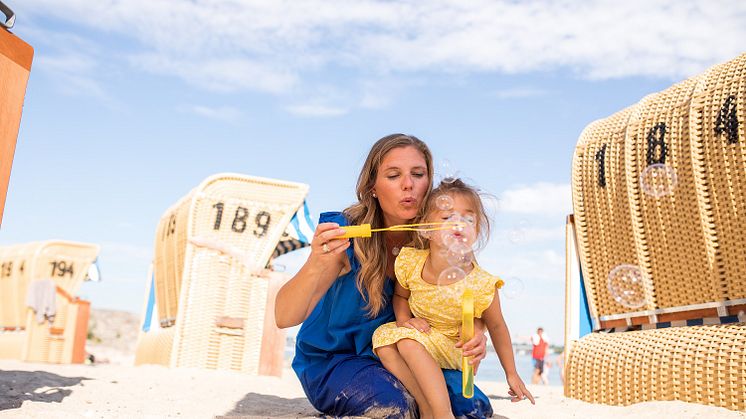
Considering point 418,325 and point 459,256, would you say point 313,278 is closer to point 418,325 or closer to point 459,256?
point 418,325

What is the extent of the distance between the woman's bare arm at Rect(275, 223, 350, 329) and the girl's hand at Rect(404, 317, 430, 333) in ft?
1.07

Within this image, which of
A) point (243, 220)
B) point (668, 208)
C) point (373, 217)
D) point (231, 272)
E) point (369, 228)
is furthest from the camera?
point (243, 220)

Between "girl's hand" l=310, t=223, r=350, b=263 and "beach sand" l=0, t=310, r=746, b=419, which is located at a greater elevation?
"girl's hand" l=310, t=223, r=350, b=263

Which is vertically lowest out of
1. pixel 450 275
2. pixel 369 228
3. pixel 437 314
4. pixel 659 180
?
pixel 437 314

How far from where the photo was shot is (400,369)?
7.46 ft

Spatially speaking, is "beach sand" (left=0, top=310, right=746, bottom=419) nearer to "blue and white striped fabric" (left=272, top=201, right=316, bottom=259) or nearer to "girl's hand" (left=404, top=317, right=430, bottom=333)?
Result: "girl's hand" (left=404, top=317, right=430, bottom=333)

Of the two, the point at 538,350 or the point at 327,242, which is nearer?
the point at 327,242

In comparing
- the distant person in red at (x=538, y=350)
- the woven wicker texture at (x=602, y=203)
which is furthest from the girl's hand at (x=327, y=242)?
the distant person in red at (x=538, y=350)

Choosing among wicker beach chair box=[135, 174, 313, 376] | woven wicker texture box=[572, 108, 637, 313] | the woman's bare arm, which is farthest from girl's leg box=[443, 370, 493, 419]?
wicker beach chair box=[135, 174, 313, 376]

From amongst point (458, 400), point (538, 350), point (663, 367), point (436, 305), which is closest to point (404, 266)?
point (436, 305)

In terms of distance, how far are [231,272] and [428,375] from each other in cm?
543

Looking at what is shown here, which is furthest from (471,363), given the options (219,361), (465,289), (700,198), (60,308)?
(60,308)

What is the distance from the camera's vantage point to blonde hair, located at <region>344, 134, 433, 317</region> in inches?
93.5

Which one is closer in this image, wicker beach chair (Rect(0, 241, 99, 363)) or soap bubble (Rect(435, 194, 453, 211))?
soap bubble (Rect(435, 194, 453, 211))
